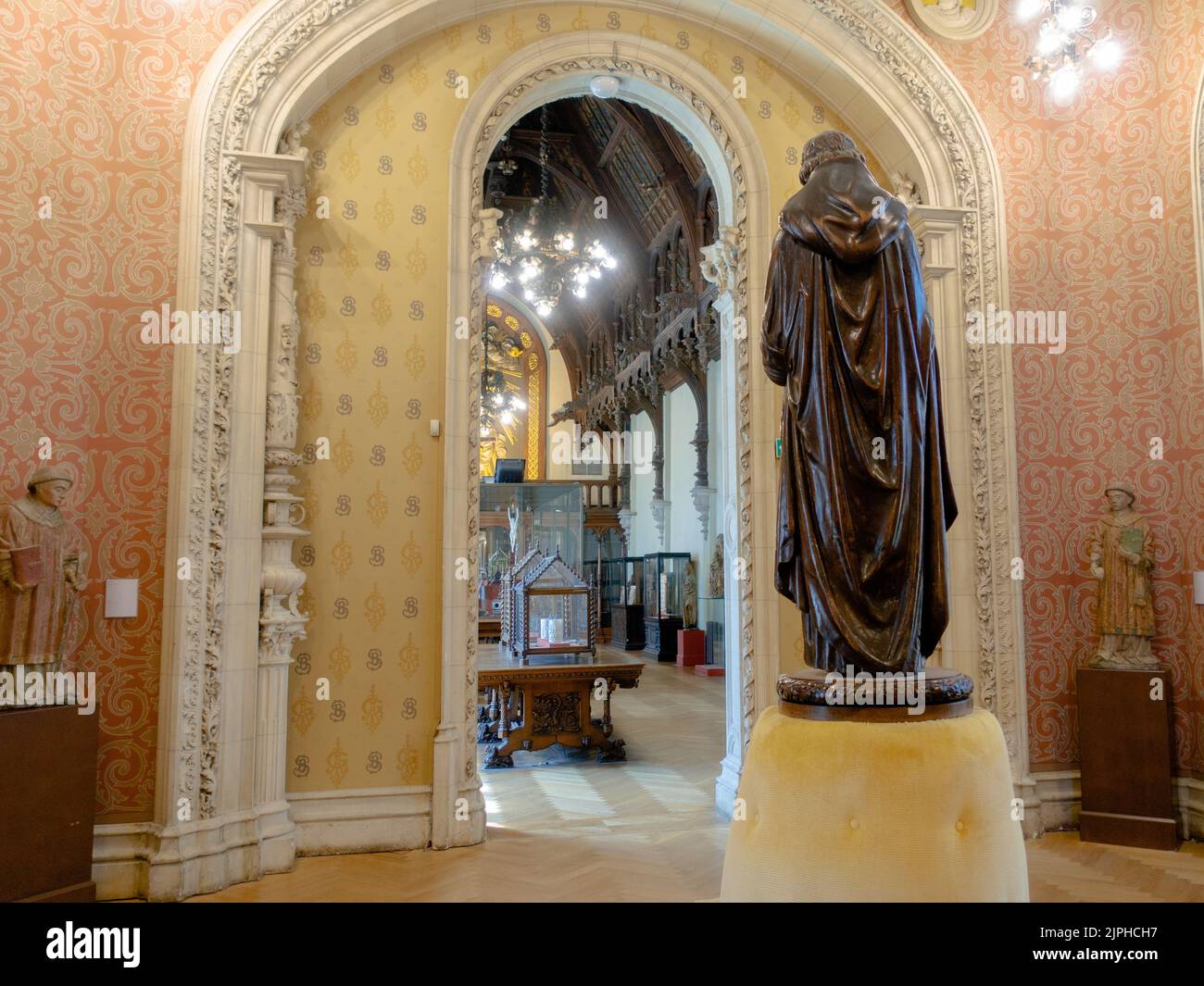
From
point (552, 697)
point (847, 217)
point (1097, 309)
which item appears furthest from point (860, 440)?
point (552, 697)

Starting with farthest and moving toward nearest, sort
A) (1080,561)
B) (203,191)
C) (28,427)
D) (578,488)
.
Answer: (578,488) < (1080,561) < (203,191) < (28,427)

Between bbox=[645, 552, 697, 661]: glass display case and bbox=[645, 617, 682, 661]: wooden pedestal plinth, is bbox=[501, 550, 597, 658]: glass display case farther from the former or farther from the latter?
bbox=[645, 617, 682, 661]: wooden pedestal plinth

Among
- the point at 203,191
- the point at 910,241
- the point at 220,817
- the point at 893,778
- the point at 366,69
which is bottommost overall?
the point at 220,817

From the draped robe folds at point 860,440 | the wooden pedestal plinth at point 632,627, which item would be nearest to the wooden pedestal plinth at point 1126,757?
the draped robe folds at point 860,440

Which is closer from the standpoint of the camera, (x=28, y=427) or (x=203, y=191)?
(x=28, y=427)

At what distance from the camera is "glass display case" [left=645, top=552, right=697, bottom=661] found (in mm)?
14539

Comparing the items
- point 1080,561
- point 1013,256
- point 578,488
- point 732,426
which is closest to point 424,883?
point 732,426

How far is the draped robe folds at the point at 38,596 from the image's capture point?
3.37 meters

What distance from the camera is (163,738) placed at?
A: 13.0 ft

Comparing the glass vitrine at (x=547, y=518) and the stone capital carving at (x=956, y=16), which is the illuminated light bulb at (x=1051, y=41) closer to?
the stone capital carving at (x=956, y=16)

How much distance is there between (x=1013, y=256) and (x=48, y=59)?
535cm

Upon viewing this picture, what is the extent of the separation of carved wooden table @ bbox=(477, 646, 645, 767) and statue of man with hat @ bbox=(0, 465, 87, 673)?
307 centimetres

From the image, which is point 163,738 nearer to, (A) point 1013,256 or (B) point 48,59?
(B) point 48,59

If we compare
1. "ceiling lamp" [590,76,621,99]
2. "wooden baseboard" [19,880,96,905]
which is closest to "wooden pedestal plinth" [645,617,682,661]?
"ceiling lamp" [590,76,621,99]
